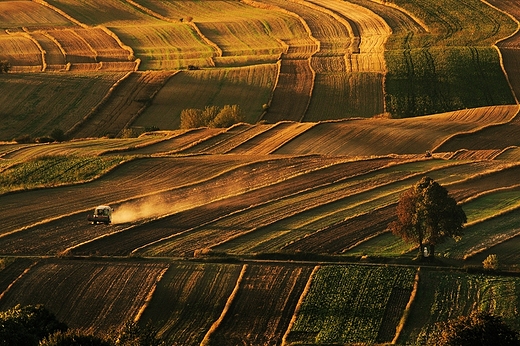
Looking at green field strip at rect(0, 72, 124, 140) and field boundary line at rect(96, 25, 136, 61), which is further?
field boundary line at rect(96, 25, 136, 61)

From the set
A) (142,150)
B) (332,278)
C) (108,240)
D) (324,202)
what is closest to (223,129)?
(142,150)

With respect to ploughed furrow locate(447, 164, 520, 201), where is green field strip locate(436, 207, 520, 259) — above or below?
above

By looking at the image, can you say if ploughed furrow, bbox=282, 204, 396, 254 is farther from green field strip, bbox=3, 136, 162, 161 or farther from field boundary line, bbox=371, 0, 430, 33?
field boundary line, bbox=371, 0, 430, 33

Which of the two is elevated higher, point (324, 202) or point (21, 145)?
point (324, 202)

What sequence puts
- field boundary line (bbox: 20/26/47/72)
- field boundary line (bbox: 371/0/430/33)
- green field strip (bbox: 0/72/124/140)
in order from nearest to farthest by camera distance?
green field strip (bbox: 0/72/124/140) → field boundary line (bbox: 20/26/47/72) → field boundary line (bbox: 371/0/430/33)

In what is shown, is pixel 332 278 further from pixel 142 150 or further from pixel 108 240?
pixel 142 150

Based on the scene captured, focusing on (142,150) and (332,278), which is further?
(142,150)

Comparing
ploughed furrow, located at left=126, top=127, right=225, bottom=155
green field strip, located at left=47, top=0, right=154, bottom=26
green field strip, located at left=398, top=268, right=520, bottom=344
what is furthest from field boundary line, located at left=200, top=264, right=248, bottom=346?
green field strip, located at left=47, top=0, right=154, bottom=26
